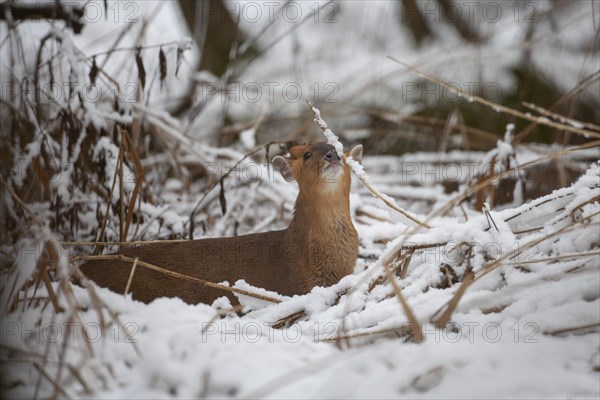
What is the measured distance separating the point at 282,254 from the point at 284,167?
61 centimetres

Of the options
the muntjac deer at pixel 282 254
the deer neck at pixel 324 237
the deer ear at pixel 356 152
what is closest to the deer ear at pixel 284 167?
the muntjac deer at pixel 282 254

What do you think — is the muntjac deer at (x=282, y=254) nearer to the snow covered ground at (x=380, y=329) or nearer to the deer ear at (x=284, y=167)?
the deer ear at (x=284, y=167)

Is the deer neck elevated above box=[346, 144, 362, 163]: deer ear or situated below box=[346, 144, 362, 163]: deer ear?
below

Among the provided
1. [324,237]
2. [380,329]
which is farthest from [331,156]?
[380,329]

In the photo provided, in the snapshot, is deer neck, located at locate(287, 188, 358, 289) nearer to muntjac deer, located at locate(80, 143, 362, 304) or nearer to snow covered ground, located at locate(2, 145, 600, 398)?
muntjac deer, located at locate(80, 143, 362, 304)

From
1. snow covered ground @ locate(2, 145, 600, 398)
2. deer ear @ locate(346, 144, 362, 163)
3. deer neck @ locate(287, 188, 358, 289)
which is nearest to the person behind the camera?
snow covered ground @ locate(2, 145, 600, 398)

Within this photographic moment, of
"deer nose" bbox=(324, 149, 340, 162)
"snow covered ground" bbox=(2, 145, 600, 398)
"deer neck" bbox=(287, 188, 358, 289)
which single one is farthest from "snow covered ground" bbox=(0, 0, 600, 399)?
"deer nose" bbox=(324, 149, 340, 162)

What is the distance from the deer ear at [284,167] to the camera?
12.3ft

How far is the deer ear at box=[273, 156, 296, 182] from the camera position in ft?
12.3

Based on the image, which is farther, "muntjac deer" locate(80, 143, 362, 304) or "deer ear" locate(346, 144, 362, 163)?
"deer ear" locate(346, 144, 362, 163)

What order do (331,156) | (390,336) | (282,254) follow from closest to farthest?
(390,336) → (282,254) → (331,156)

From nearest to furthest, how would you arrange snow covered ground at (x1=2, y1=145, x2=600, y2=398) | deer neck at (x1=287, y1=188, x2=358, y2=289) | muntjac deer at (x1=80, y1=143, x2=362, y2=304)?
snow covered ground at (x1=2, y1=145, x2=600, y2=398)
muntjac deer at (x1=80, y1=143, x2=362, y2=304)
deer neck at (x1=287, y1=188, x2=358, y2=289)

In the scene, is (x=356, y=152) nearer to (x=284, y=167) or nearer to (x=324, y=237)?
Answer: (x=284, y=167)

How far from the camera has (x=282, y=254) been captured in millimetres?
3416
